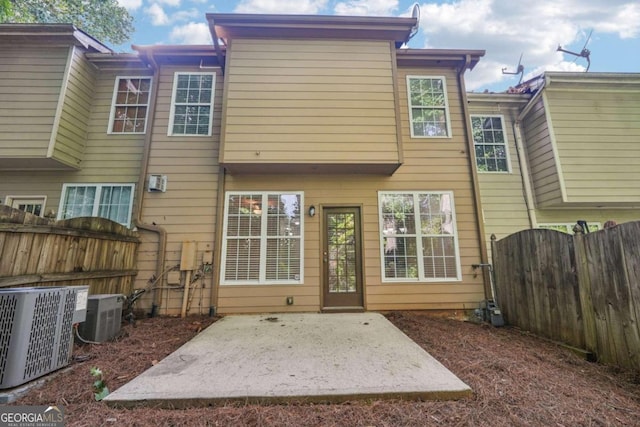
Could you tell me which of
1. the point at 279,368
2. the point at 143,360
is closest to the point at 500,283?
the point at 279,368

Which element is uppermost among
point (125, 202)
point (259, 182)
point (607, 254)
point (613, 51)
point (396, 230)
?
point (613, 51)

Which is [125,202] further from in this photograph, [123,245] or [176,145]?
[176,145]

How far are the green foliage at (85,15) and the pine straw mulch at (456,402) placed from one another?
1185 cm

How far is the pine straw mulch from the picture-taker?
1722mm

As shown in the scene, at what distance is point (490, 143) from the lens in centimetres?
639

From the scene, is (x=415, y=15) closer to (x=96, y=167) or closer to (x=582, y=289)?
(x=582, y=289)

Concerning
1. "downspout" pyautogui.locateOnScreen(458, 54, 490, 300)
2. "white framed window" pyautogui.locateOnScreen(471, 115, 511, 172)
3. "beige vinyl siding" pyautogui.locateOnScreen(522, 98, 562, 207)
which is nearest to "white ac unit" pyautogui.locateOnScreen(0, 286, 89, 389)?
→ "downspout" pyautogui.locateOnScreen(458, 54, 490, 300)

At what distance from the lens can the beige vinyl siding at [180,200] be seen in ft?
15.7

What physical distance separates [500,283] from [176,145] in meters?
6.81

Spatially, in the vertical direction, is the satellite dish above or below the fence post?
above

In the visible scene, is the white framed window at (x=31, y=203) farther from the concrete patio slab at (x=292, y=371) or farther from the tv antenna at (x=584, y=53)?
the tv antenna at (x=584, y=53)

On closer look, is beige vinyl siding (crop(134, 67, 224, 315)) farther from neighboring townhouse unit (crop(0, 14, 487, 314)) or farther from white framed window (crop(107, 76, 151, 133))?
white framed window (crop(107, 76, 151, 133))

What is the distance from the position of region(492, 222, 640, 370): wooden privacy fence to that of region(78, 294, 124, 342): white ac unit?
5838 millimetres

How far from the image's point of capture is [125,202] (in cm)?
514
